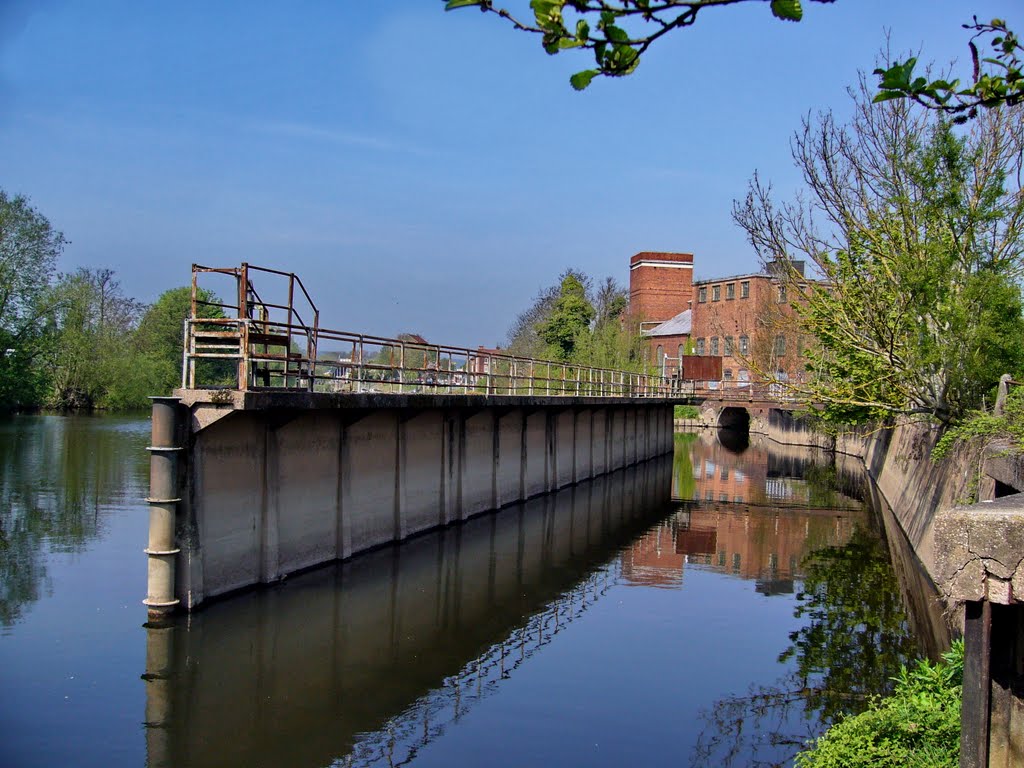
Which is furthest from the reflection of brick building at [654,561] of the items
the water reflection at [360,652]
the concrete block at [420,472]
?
the concrete block at [420,472]

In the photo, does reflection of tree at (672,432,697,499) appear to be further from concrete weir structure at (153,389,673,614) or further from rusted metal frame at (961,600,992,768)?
rusted metal frame at (961,600,992,768)

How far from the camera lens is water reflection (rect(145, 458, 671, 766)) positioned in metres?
10.2

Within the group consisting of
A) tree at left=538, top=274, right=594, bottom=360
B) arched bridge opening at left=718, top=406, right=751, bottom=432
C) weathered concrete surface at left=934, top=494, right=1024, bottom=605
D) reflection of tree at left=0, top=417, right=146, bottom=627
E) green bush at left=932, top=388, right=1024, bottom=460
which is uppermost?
tree at left=538, top=274, right=594, bottom=360

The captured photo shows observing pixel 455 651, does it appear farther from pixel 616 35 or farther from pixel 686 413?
pixel 686 413

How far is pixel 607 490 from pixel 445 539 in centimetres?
1511

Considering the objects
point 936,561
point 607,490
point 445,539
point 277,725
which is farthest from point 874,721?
point 607,490

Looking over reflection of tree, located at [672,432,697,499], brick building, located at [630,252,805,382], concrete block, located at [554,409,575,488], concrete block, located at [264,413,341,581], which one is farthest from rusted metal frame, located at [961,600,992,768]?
brick building, located at [630,252,805,382]

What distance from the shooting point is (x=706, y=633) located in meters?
15.5

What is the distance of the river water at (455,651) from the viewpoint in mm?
10203

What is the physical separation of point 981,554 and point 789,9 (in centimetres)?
323

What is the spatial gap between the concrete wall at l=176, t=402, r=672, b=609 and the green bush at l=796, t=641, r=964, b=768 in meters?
9.60

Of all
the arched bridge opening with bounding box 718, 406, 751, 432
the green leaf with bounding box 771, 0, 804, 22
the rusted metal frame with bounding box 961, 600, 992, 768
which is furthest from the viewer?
the arched bridge opening with bounding box 718, 406, 751, 432

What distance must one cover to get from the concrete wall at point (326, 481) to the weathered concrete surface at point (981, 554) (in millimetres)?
11219

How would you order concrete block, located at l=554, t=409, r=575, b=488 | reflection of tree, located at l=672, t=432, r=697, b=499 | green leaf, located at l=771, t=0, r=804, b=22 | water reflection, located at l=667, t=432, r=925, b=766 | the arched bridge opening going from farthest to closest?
1. the arched bridge opening
2. reflection of tree, located at l=672, t=432, r=697, b=499
3. concrete block, located at l=554, t=409, r=575, b=488
4. water reflection, located at l=667, t=432, r=925, b=766
5. green leaf, located at l=771, t=0, r=804, b=22
